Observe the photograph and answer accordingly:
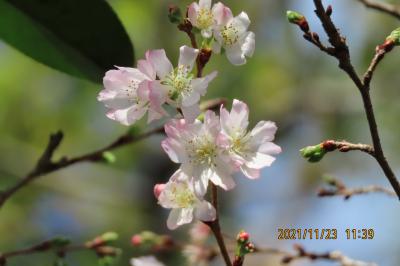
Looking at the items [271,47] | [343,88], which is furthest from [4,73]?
[343,88]

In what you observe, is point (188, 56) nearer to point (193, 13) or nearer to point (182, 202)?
point (193, 13)

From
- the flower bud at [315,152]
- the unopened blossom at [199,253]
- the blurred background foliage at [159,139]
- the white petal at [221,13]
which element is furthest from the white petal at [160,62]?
the blurred background foliage at [159,139]

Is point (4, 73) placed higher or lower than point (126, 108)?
higher

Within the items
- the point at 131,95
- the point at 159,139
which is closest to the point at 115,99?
the point at 131,95

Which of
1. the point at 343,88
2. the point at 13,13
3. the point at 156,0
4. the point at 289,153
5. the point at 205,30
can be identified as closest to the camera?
the point at 205,30

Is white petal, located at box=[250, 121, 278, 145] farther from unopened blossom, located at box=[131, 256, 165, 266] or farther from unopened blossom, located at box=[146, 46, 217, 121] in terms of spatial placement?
unopened blossom, located at box=[131, 256, 165, 266]

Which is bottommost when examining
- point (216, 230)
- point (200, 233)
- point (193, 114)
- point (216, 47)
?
point (216, 230)

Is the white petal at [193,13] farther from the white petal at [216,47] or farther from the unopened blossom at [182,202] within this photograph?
the unopened blossom at [182,202]

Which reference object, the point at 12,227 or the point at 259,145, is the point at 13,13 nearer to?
the point at 259,145
